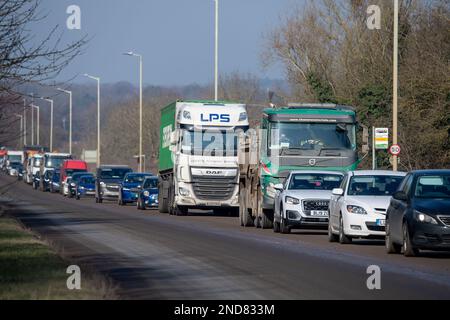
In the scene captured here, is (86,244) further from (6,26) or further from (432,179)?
(432,179)

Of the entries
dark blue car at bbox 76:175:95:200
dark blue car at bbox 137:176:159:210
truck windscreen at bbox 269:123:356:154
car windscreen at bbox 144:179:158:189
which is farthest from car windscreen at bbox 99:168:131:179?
truck windscreen at bbox 269:123:356:154

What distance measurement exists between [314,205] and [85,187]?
144ft

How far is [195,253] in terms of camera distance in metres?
23.1

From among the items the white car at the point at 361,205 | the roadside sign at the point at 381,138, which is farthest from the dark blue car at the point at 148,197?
the white car at the point at 361,205

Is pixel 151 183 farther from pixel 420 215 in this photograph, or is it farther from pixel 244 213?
pixel 420 215

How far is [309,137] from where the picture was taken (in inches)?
1369

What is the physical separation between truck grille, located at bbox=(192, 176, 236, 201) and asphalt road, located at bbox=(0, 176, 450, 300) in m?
11.1

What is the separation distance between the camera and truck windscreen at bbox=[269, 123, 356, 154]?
34.8 metres

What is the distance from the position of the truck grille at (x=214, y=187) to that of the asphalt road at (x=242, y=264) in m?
11.1

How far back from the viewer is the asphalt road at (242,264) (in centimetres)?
1582

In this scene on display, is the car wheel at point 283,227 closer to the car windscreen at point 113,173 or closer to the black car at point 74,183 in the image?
the car windscreen at point 113,173

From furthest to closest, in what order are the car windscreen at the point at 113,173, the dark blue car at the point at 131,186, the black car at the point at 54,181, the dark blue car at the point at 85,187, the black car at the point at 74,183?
the black car at the point at 54,181 < the black car at the point at 74,183 < the dark blue car at the point at 85,187 < the car windscreen at the point at 113,173 < the dark blue car at the point at 131,186

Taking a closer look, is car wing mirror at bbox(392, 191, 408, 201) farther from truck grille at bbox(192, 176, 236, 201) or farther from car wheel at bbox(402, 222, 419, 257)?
truck grille at bbox(192, 176, 236, 201)
